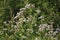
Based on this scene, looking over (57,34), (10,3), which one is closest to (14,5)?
(10,3)

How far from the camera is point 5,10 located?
499 cm

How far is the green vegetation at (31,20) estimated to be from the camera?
395cm

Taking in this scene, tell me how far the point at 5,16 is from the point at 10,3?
0.29m

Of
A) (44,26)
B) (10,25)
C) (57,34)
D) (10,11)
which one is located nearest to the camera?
(44,26)

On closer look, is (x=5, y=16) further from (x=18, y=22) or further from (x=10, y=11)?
(x=18, y=22)

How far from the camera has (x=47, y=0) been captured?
466cm

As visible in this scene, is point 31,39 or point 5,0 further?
point 5,0

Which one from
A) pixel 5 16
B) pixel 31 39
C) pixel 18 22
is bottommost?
pixel 31 39

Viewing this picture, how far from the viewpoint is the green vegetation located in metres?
3.95

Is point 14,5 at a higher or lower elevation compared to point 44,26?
higher

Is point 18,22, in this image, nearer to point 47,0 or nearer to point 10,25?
point 10,25

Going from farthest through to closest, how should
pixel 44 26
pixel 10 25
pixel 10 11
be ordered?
pixel 10 11 → pixel 10 25 → pixel 44 26

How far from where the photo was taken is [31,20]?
13.5 feet

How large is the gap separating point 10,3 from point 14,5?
0.10 meters
